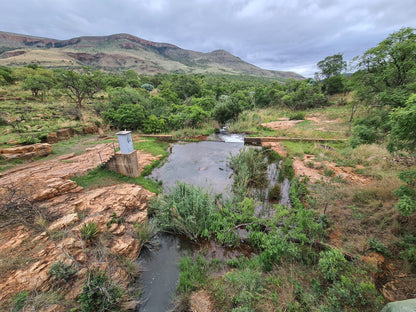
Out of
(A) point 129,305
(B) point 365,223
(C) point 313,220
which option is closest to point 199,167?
(C) point 313,220

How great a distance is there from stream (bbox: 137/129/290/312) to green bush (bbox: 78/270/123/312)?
623 millimetres

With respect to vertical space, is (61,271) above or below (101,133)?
below

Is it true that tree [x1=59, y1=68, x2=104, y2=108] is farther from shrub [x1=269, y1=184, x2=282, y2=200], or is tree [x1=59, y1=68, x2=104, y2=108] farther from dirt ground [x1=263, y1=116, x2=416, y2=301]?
dirt ground [x1=263, y1=116, x2=416, y2=301]

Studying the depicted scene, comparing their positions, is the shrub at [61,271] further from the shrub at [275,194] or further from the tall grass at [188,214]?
the shrub at [275,194]

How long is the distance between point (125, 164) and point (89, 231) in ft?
11.6

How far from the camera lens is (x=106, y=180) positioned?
6680 millimetres

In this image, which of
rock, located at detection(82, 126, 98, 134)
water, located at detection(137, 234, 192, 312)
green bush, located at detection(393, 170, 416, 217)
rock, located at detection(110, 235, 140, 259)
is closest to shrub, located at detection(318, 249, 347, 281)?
green bush, located at detection(393, 170, 416, 217)

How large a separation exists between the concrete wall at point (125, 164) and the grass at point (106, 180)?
183mm

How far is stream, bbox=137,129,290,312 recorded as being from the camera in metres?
3.51

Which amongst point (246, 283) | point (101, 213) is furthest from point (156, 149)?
point (246, 283)

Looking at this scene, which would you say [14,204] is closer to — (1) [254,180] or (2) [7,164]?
(2) [7,164]

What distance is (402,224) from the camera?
3.68 metres

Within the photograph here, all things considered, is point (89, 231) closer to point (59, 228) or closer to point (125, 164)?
point (59, 228)

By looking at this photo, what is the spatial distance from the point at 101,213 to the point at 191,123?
491 inches
